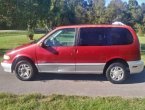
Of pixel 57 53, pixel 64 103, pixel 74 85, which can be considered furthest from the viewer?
pixel 57 53

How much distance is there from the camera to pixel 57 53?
10.3 m

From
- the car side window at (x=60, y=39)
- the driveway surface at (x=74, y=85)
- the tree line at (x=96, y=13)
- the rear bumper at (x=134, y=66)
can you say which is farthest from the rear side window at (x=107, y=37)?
the tree line at (x=96, y=13)

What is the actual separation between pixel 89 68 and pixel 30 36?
96.7ft

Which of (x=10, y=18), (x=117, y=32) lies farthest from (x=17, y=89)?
(x=10, y=18)

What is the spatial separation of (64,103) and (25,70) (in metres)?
3.28

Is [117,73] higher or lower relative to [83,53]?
lower

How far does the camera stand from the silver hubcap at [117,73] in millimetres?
10180

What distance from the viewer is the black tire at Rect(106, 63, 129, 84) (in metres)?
10.2

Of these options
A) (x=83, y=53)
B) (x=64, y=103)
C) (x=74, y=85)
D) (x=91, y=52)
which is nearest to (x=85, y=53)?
(x=83, y=53)

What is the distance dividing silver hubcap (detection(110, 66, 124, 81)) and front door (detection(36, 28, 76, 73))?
1.18m

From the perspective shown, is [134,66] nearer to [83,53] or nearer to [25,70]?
[83,53]

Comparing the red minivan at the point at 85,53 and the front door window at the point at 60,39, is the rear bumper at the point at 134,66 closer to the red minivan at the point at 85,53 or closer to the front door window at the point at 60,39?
the red minivan at the point at 85,53

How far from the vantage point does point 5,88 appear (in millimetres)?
9453

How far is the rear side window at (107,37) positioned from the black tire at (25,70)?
1.66m
